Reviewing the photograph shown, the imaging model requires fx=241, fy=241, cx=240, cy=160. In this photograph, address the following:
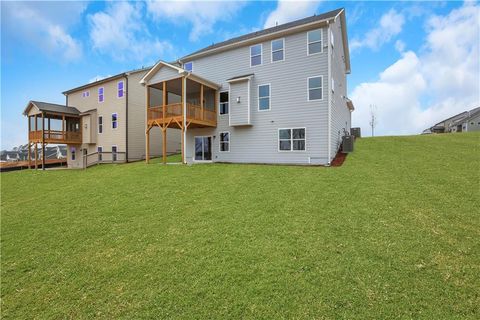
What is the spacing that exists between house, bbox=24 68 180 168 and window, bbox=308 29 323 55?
1467 cm

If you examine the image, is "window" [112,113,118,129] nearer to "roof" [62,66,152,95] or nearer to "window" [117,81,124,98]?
"window" [117,81,124,98]

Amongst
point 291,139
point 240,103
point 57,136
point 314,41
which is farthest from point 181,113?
point 57,136

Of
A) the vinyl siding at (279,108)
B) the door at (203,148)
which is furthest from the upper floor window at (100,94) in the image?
the vinyl siding at (279,108)

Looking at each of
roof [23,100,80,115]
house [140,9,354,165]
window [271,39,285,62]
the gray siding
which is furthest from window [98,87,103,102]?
window [271,39,285,62]

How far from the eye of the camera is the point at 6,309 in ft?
13.5

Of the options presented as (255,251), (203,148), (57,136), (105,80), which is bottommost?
(255,251)

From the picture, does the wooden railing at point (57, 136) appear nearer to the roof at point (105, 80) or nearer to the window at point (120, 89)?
the roof at point (105, 80)

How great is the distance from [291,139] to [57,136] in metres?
22.4

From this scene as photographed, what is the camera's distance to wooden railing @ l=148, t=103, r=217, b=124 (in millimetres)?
15969

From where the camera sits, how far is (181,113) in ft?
52.3

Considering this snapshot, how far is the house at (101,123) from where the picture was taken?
2188cm

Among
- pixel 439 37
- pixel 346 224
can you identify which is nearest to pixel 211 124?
pixel 346 224

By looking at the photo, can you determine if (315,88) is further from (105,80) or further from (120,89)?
(105,80)

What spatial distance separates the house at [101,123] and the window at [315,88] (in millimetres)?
15155
